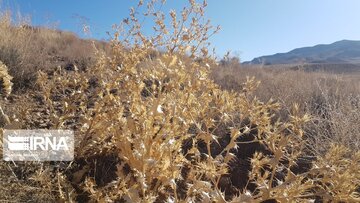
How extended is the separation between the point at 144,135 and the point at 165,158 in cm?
15

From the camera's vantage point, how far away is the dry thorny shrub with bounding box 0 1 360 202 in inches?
59.3

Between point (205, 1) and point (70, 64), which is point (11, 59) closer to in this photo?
point (70, 64)

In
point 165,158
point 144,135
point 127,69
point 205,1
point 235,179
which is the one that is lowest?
point 235,179

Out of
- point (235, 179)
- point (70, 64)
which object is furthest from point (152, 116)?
point (70, 64)

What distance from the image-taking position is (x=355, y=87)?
5234 mm

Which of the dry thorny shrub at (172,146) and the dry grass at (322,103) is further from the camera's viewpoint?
the dry grass at (322,103)

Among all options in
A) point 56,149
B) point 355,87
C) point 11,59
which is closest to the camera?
point 56,149

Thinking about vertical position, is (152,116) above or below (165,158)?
above

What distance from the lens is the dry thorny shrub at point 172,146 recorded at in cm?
151

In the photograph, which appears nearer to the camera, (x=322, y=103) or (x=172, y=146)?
(x=172, y=146)

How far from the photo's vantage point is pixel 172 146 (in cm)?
163

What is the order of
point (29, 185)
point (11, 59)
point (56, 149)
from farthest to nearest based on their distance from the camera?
point (11, 59) < point (56, 149) < point (29, 185)

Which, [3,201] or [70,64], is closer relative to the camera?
[3,201]

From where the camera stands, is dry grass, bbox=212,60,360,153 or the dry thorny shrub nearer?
the dry thorny shrub
